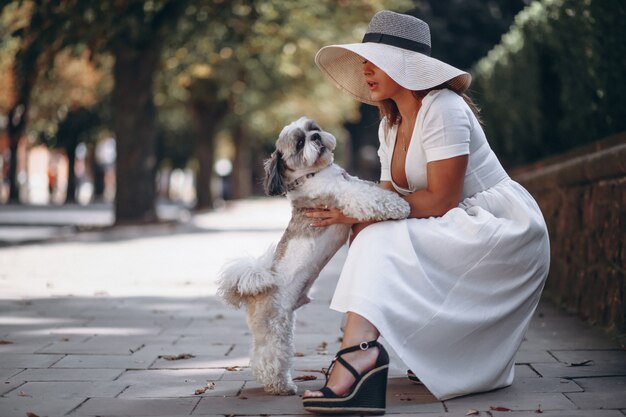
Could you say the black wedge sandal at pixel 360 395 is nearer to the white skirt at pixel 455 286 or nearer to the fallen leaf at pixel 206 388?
the white skirt at pixel 455 286

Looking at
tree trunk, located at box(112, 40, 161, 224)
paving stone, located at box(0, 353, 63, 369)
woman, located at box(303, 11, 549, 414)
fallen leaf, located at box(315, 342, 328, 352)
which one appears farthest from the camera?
tree trunk, located at box(112, 40, 161, 224)

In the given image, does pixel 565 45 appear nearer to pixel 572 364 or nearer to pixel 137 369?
pixel 572 364

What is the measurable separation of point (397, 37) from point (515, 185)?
0.95 meters

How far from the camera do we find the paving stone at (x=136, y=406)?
420 centimetres

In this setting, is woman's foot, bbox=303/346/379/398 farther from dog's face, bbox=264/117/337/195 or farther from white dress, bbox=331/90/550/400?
dog's face, bbox=264/117/337/195

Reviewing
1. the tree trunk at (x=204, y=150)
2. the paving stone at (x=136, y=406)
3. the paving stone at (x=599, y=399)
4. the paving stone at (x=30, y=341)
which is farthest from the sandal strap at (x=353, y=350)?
the tree trunk at (x=204, y=150)

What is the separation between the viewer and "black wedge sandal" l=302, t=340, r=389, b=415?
3.99m

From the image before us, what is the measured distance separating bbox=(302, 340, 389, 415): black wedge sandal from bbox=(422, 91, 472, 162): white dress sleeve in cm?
97

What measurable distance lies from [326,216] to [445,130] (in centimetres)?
70

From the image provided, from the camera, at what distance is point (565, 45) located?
28.6 ft

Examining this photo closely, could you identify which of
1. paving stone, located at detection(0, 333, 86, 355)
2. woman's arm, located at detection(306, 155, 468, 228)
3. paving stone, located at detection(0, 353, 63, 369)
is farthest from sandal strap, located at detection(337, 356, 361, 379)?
paving stone, located at detection(0, 333, 86, 355)

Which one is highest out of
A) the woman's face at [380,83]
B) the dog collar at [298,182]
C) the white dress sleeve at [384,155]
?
the woman's face at [380,83]

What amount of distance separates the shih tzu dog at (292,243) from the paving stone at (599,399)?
1.18 meters

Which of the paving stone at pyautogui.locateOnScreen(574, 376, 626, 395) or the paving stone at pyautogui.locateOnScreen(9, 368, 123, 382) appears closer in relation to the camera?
the paving stone at pyautogui.locateOnScreen(574, 376, 626, 395)
